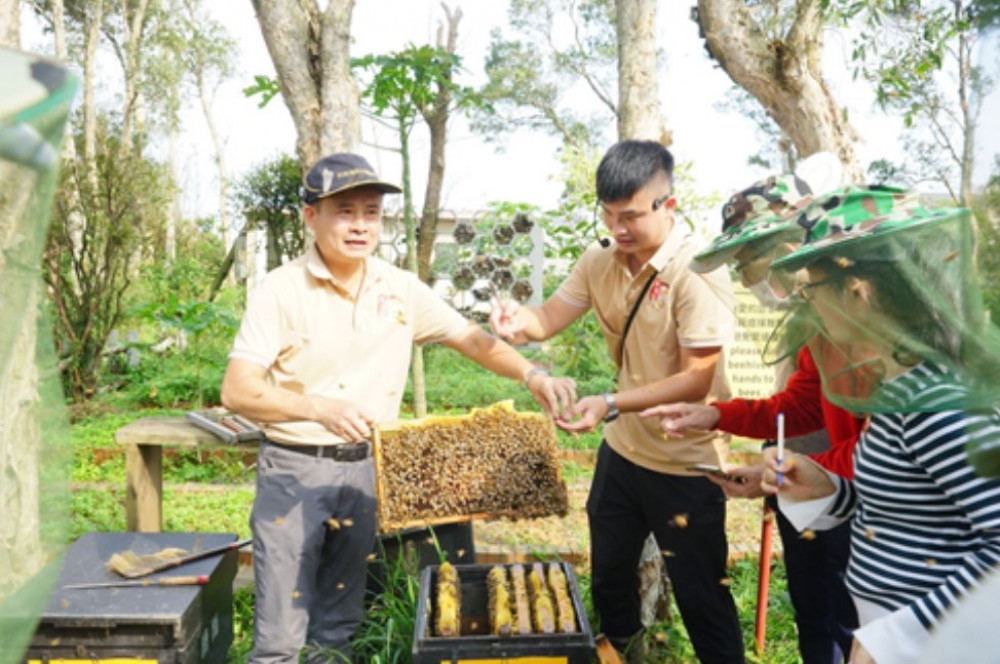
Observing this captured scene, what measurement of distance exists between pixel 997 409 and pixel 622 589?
282 centimetres

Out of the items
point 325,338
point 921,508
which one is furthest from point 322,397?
point 921,508

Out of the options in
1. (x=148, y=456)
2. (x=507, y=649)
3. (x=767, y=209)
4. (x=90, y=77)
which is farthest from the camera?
(x=90, y=77)

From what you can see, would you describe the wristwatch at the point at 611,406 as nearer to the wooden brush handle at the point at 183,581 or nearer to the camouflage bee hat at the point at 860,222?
the camouflage bee hat at the point at 860,222

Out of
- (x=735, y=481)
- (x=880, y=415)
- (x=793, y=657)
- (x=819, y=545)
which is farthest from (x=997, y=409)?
(x=793, y=657)

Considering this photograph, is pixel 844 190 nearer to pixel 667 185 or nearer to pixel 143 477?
pixel 667 185

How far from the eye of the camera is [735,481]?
8.47 ft

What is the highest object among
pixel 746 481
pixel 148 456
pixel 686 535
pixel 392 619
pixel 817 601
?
pixel 746 481

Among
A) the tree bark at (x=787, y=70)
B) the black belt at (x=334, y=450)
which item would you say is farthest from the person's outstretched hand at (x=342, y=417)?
the tree bark at (x=787, y=70)

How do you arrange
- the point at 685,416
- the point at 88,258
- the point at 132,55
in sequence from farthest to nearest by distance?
the point at 132,55
the point at 88,258
the point at 685,416

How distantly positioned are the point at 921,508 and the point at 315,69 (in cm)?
388

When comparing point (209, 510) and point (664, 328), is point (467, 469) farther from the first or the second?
point (209, 510)

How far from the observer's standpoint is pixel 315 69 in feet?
14.9

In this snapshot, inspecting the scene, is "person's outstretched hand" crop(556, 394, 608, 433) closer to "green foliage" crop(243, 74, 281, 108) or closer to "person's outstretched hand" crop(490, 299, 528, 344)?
"person's outstretched hand" crop(490, 299, 528, 344)

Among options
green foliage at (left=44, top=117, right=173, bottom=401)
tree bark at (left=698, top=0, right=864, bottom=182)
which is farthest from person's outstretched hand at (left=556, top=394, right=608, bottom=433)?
green foliage at (left=44, top=117, right=173, bottom=401)
